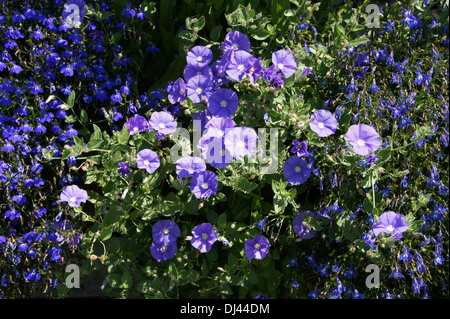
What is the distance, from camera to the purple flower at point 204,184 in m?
1.86

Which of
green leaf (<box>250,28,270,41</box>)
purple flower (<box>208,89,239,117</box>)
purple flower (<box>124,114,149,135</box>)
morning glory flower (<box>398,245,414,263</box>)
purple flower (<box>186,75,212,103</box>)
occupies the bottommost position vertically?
morning glory flower (<box>398,245,414,263</box>)

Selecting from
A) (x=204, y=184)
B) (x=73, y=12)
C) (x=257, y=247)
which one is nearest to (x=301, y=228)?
(x=257, y=247)

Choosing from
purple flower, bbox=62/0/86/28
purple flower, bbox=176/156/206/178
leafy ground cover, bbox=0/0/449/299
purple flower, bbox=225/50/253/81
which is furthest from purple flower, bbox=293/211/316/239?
purple flower, bbox=62/0/86/28

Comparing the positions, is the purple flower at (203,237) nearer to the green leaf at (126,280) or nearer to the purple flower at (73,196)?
the green leaf at (126,280)

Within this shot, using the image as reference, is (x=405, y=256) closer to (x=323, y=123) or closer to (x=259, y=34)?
(x=323, y=123)

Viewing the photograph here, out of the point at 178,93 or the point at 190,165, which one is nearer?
the point at 190,165

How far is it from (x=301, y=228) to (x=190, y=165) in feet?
1.57

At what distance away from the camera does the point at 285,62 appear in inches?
78.2

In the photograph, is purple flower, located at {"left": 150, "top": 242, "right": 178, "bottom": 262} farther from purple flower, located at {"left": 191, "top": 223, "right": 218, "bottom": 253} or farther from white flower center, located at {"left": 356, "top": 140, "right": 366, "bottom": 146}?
white flower center, located at {"left": 356, "top": 140, "right": 366, "bottom": 146}

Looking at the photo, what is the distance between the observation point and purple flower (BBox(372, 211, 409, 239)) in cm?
180

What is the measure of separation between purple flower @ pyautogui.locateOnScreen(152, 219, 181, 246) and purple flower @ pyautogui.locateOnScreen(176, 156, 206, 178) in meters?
0.22

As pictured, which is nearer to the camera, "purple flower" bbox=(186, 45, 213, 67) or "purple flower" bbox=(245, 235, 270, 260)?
"purple flower" bbox=(245, 235, 270, 260)

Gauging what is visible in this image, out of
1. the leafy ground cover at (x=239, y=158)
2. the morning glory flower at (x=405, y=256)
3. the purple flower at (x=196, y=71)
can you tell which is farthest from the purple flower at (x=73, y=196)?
the morning glory flower at (x=405, y=256)
